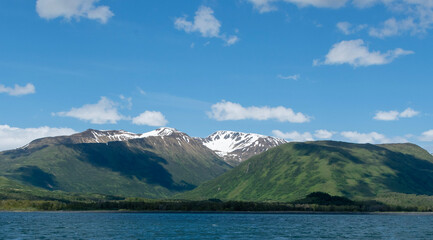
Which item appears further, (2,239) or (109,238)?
(109,238)

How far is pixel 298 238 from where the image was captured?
19812 centimetres

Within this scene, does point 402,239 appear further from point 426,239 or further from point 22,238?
point 22,238

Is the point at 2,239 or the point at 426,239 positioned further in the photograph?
the point at 426,239

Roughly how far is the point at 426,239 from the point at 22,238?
151 meters

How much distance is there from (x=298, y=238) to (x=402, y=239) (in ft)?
130

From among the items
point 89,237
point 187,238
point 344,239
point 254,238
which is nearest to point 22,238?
point 89,237

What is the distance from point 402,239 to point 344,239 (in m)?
22.2

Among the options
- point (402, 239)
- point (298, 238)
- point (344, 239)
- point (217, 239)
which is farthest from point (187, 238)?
point (402, 239)

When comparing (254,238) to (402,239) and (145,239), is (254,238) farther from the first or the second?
(402,239)

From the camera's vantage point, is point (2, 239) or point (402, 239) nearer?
point (2, 239)

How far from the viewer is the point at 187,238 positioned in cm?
19850

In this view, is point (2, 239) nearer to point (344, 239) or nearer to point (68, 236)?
point (68, 236)

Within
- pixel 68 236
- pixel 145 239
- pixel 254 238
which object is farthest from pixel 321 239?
pixel 68 236

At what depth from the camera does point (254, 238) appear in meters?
198
